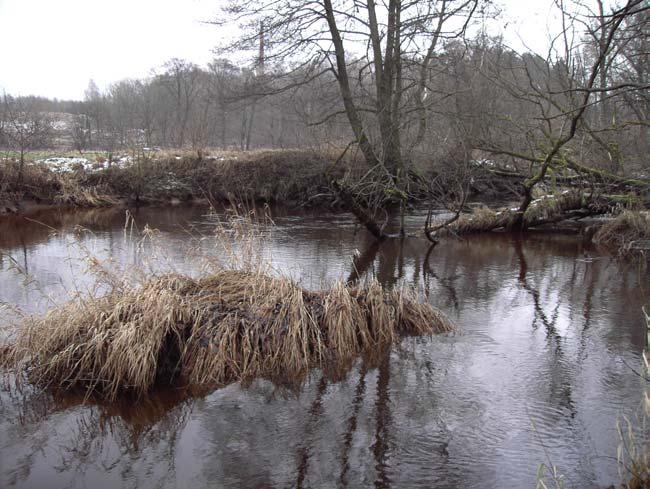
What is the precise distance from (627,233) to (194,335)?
33.6 ft

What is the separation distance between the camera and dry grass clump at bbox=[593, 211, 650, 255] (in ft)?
38.9

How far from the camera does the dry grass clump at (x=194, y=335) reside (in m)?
5.61

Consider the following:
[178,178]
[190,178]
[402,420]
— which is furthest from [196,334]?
[178,178]

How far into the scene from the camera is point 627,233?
488 inches

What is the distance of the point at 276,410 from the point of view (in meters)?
5.26

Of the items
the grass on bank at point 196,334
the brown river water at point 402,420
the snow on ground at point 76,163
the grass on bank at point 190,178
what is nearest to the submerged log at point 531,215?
the brown river water at point 402,420

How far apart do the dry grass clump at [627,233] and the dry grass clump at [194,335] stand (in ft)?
24.4

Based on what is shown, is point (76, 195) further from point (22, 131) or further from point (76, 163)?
point (22, 131)

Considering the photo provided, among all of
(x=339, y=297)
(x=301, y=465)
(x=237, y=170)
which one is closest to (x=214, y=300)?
(x=339, y=297)

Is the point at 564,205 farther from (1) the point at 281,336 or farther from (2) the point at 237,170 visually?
(2) the point at 237,170

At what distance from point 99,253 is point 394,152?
694 centimetres

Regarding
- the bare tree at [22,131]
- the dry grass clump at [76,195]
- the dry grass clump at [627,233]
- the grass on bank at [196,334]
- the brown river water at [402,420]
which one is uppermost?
the bare tree at [22,131]

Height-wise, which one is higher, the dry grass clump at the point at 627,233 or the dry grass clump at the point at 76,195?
the dry grass clump at the point at 76,195

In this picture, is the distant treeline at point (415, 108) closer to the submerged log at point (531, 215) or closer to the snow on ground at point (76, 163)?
the snow on ground at point (76, 163)
